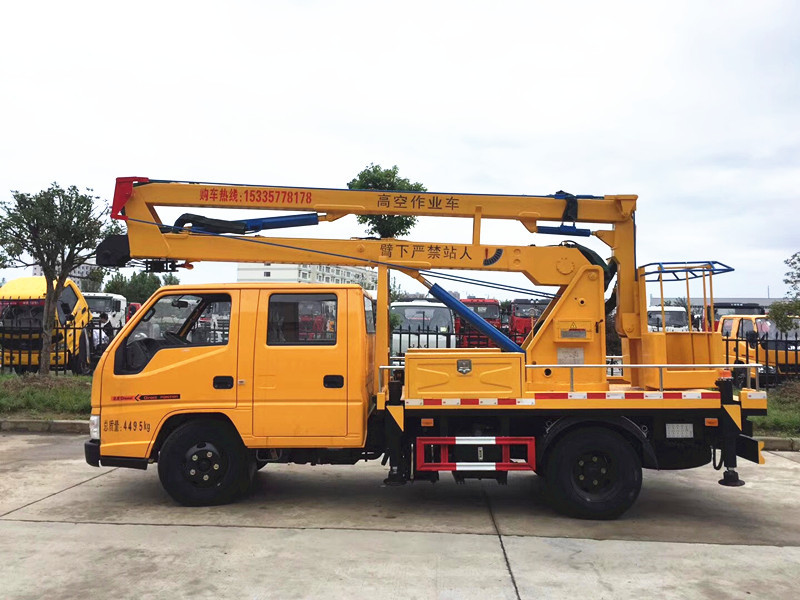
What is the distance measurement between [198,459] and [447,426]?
2394mm

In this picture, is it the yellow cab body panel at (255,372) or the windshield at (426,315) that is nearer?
the yellow cab body panel at (255,372)

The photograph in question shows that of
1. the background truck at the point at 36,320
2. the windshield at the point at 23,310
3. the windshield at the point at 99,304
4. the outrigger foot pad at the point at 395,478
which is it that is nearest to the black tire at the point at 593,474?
the outrigger foot pad at the point at 395,478

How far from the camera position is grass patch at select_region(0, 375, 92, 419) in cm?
1099

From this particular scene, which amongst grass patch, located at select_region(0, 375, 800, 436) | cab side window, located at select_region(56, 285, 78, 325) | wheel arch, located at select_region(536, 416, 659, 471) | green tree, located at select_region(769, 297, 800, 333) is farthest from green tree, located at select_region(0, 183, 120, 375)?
green tree, located at select_region(769, 297, 800, 333)

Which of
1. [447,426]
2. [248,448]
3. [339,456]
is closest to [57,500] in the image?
[248,448]

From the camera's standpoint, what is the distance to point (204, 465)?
6086 mm

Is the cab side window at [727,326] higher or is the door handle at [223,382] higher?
the cab side window at [727,326]

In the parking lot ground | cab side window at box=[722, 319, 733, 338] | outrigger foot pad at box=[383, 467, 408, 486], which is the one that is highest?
cab side window at box=[722, 319, 733, 338]

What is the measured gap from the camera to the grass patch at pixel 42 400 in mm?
10992

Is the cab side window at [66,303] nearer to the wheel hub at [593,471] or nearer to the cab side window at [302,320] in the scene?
the cab side window at [302,320]

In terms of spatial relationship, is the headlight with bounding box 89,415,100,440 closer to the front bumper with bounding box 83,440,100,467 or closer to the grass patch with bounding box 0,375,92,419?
the front bumper with bounding box 83,440,100,467

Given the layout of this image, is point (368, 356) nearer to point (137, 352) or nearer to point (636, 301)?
point (137, 352)

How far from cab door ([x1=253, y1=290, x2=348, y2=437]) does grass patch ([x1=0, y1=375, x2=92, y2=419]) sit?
21.0 feet

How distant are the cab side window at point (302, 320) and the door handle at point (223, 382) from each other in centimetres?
50
